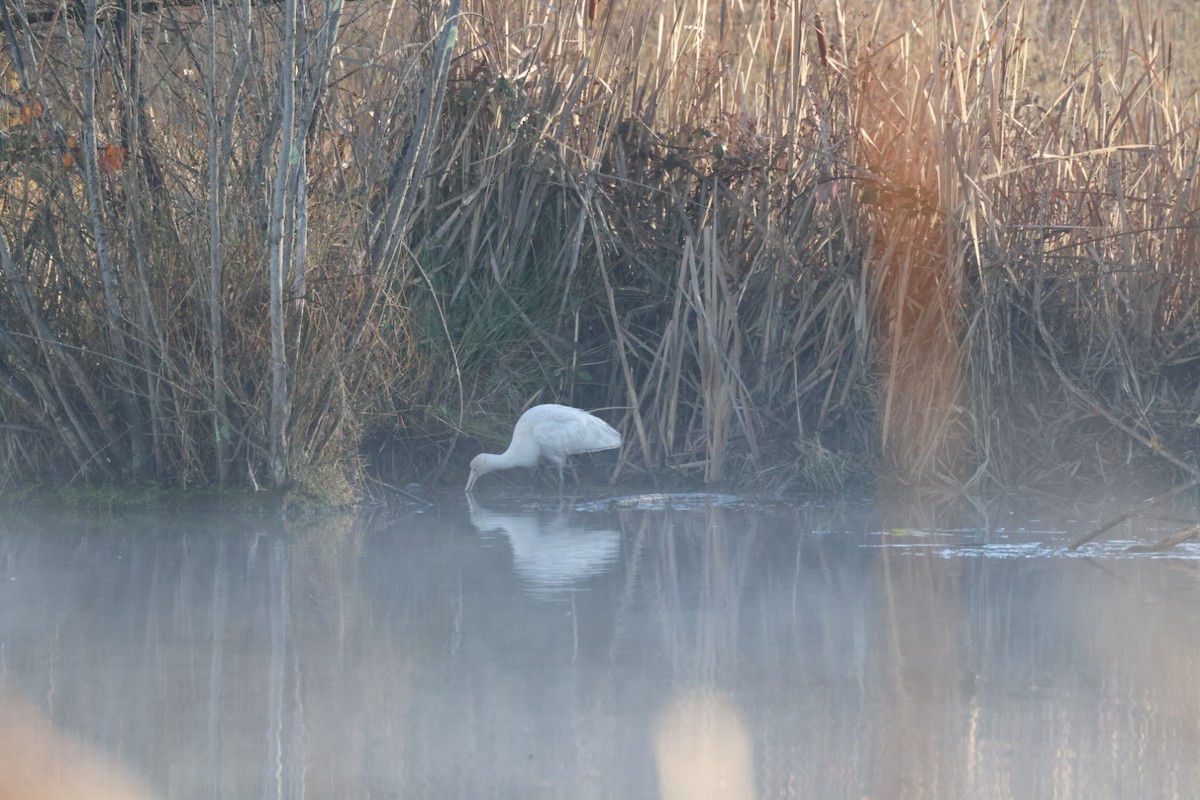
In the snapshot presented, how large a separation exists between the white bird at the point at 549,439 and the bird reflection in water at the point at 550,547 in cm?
22

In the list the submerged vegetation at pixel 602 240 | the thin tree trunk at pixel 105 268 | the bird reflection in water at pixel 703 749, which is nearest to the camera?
the bird reflection in water at pixel 703 749

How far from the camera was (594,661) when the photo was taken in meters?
3.42

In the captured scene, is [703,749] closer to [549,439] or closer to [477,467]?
[549,439]

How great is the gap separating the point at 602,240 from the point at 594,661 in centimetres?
334

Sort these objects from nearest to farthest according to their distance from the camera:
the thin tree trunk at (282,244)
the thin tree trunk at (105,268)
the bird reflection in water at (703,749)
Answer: the bird reflection in water at (703,749) → the thin tree trunk at (282,244) → the thin tree trunk at (105,268)

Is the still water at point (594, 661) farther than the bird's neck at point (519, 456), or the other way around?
the bird's neck at point (519, 456)

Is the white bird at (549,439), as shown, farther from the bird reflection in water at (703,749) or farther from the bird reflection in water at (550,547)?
the bird reflection in water at (703,749)

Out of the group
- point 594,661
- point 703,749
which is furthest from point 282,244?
point 703,749

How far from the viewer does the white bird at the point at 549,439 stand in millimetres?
5754

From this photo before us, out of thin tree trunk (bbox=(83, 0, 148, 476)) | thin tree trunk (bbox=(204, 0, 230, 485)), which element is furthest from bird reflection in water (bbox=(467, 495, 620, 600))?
thin tree trunk (bbox=(83, 0, 148, 476))

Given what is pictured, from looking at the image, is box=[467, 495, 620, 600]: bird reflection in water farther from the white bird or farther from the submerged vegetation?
the submerged vegetation

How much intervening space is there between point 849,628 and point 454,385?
2916 millimetres

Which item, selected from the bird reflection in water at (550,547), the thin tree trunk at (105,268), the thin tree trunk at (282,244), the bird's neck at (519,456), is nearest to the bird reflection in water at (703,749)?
the bird reflection in water at (550,547)

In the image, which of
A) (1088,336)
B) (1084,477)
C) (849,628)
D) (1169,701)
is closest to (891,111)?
(1088,336)
